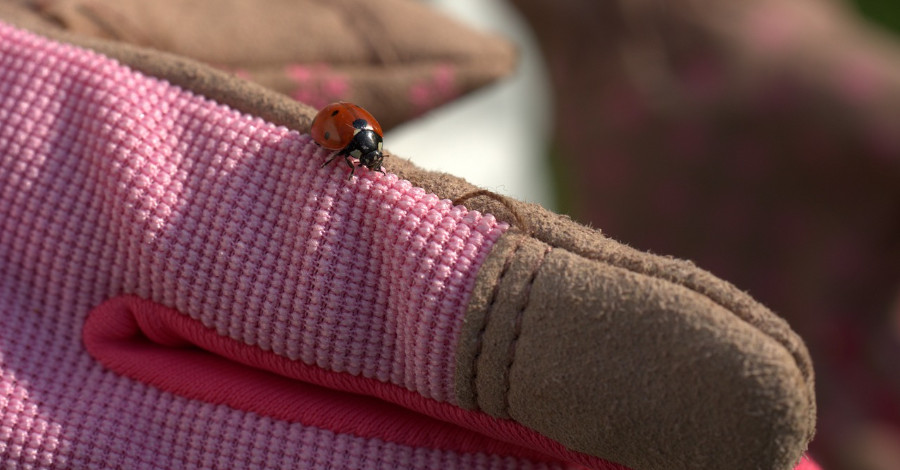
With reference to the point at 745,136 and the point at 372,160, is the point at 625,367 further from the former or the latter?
→ the point at 745,136

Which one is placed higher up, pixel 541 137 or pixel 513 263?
pixel 541 137

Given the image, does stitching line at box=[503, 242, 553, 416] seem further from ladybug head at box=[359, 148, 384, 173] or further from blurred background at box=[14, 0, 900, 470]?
blurred background at box=[14, 0, 900, 470]

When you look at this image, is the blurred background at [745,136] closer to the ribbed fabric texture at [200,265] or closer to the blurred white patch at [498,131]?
the blurred white patch at [498,131]

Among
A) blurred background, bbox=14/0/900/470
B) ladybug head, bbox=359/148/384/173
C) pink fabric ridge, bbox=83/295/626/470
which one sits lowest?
pink fabric ridge, bbox=83/295/626/470

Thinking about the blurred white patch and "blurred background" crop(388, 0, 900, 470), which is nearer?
"blurred background" crop(388, 0, 900, 470)

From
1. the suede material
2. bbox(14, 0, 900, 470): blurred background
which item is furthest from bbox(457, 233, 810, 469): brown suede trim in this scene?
bbox(14, 0, 900, 470): blurred background

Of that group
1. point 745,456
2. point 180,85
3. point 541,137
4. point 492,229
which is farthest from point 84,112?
point 541,137

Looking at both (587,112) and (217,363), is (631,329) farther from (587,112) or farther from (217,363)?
(587,112)
